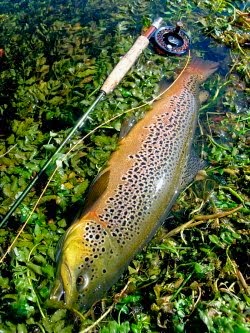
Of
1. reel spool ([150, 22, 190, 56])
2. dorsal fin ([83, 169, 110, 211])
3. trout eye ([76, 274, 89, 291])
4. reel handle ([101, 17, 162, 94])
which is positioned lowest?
trout eye ([76, 274, 89, 291])

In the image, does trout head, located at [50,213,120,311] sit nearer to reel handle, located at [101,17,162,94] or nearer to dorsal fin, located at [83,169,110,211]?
dorsal fin, located at [83,169,110,211]

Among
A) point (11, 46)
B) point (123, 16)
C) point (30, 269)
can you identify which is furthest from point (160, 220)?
point (123, 16)

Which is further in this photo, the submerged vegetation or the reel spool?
the reel spool

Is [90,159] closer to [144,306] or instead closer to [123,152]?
[123,152]

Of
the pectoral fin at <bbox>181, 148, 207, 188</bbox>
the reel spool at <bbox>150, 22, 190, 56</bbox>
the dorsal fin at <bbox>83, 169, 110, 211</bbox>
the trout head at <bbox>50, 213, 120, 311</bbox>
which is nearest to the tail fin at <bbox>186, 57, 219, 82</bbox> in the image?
the reel spool at <bbox>150, 22, 190, 56</bbox>

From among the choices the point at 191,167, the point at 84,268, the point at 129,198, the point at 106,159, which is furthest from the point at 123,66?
the point at 84,268

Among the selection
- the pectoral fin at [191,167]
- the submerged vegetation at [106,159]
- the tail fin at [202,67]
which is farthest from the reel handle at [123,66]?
the pectoral fin at [191,167]

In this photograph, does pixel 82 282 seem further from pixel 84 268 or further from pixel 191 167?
pixel 191 167
